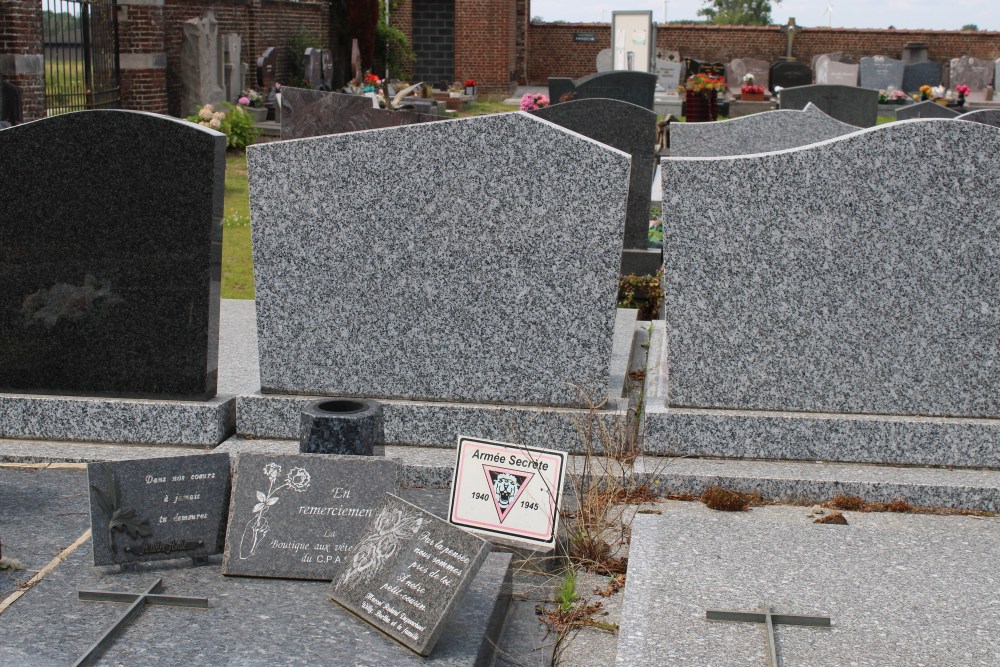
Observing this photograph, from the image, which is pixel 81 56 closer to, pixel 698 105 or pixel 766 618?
pixel 698 105

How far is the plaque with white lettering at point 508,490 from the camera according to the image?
12.1ft

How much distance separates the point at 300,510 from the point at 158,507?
441mm

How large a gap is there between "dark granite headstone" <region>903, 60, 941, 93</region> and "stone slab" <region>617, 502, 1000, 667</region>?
1265 inches

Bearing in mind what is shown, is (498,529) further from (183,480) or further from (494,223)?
(494,223)

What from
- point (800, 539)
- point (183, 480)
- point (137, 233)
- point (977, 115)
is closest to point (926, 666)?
point (800, 539)

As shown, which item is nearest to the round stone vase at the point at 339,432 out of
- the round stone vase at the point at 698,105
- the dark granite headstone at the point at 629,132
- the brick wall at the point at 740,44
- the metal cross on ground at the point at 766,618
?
the metal cross on ground at the point at 766,618

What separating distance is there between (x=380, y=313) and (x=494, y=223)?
0.60 meters

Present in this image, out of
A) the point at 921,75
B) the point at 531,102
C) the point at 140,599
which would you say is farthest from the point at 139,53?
the point at 921,75

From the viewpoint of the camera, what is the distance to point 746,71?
34.9m

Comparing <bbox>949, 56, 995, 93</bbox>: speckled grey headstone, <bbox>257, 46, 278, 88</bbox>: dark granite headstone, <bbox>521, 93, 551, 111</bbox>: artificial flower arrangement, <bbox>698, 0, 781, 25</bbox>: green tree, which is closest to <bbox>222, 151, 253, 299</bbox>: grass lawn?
<bbox>521, 93, 551, 111</bbox>: artificial flower arrangement

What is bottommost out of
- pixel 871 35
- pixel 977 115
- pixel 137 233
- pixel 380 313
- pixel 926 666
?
pixel 926 666

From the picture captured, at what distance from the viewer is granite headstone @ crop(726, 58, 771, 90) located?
114 feet

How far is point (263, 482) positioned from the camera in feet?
11.5

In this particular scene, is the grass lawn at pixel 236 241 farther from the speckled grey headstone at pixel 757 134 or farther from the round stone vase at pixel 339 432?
the round stone vase at pixel 339 432
